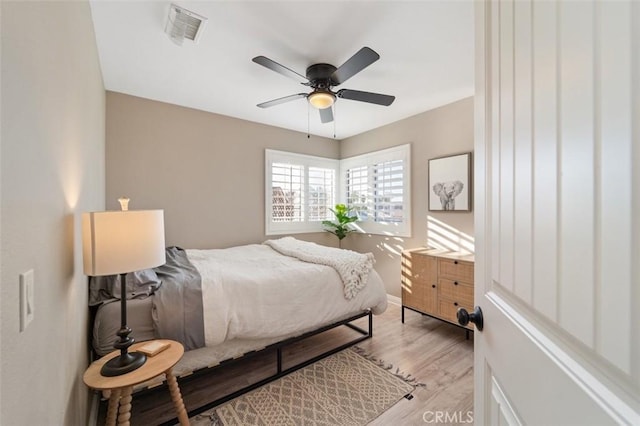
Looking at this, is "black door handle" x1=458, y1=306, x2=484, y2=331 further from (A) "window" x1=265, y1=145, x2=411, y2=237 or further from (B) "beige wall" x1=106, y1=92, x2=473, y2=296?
(A) "window" x1=265, y1=145, x2=411, y2=237

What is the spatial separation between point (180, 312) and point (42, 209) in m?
1.20

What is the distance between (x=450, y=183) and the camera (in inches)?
131

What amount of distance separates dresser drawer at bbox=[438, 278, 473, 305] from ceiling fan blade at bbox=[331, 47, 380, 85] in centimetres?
222

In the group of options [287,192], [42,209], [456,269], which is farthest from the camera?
[287,192]

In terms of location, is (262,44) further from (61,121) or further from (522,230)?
(522,230)

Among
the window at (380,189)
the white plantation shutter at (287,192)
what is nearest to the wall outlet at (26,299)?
the white plantation shutter at (287,192)

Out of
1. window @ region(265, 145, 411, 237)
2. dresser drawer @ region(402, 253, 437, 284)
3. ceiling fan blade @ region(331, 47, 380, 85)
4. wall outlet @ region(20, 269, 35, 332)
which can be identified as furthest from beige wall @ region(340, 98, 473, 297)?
wall outlet @ region(20, 269, 35, 332)

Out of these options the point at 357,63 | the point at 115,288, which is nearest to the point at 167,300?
the point at 115,288

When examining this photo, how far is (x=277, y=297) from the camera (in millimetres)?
2174

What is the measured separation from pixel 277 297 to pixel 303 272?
1.12 ft

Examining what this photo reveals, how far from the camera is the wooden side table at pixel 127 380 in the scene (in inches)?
49.6

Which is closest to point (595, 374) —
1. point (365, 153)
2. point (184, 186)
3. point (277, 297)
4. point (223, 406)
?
point (277, 297)

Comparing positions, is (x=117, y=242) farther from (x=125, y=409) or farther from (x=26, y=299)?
(x=125, y=409)

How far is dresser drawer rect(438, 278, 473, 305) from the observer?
2684 mm
